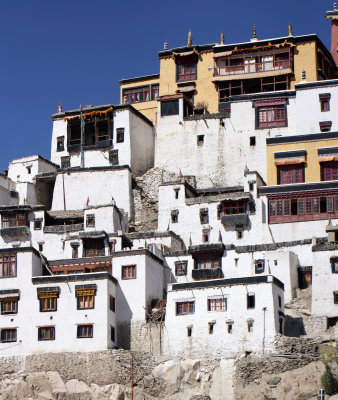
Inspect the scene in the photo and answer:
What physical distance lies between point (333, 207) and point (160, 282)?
1473 cm

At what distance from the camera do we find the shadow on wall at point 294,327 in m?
65.9

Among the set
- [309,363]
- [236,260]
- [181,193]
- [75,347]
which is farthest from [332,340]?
[181,193]

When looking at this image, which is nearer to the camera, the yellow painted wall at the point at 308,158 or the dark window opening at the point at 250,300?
the dark window opening at the point at 250,300

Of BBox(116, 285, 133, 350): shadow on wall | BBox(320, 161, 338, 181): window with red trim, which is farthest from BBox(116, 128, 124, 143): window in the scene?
BBox(116, 285, 133, 350): shadow on wall

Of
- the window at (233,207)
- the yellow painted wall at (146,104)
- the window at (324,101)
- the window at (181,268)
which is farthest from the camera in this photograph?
the yellow painted wall at (146,104)

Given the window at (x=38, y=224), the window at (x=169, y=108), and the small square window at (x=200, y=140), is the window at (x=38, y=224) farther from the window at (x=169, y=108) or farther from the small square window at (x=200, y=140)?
the window at (x=169, y=108)

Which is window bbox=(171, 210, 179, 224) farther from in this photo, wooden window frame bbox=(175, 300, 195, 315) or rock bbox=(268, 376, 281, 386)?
rock bbox=(268, 376, 281, 386)

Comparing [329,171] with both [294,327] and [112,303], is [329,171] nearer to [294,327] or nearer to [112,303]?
[294,327]

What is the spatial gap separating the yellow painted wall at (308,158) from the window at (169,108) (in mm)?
12642

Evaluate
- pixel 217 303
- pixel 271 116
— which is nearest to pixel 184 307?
pixel 217 303

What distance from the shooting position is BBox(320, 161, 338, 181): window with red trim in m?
79.2

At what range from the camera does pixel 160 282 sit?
7075cm

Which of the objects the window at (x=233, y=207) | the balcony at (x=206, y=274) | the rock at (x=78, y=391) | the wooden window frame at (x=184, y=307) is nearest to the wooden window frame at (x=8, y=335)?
the rock at (x=78, y=391)

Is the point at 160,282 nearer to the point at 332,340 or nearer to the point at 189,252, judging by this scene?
the point at 189,252
